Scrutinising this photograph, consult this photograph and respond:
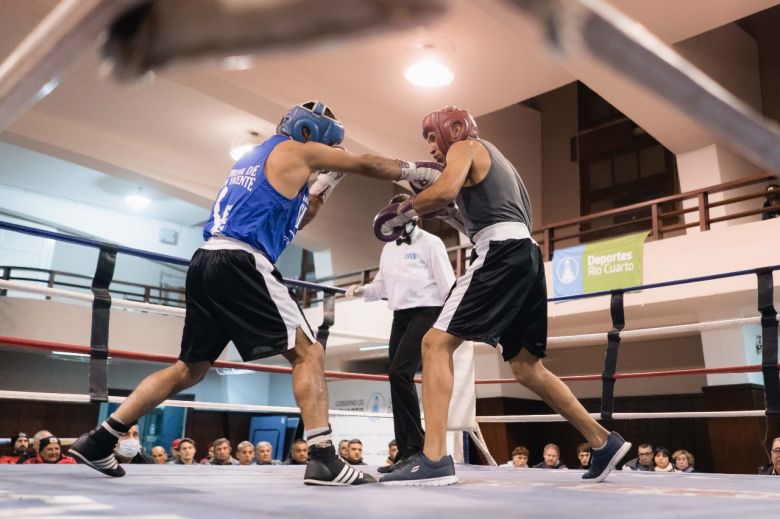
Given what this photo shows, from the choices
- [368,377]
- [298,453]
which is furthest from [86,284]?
[368,377]

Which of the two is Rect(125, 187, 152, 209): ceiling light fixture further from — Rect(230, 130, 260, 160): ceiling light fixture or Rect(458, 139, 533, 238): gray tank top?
Rect(458, 139, 533, 238): gray tank top

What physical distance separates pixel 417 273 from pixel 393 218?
461mm

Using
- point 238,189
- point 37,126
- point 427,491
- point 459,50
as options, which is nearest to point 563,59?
point 427,491

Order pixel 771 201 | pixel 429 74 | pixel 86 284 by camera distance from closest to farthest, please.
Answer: pixel 429 74 < pixel 771 201 < pixel 86 284

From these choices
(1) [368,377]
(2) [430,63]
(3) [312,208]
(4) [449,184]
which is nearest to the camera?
(4) [449,184]

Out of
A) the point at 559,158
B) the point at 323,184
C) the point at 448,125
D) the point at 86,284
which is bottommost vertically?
the point at 323,184

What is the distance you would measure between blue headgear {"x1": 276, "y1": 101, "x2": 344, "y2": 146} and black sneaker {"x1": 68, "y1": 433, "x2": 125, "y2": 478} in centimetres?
104

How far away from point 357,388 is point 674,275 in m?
6.66

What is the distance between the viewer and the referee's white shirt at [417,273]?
9.58ft

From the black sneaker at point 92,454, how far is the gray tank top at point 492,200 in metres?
1.28

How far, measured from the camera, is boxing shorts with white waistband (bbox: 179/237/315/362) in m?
1.97

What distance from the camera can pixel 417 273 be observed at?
2.94 meters

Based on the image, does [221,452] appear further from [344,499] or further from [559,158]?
[559,158]

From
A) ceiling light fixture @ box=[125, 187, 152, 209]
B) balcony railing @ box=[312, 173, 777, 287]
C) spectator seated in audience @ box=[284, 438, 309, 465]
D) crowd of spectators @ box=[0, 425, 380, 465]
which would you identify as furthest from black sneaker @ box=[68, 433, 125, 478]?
ceiling light fixture @ box=[125, 187, 152, 209]
